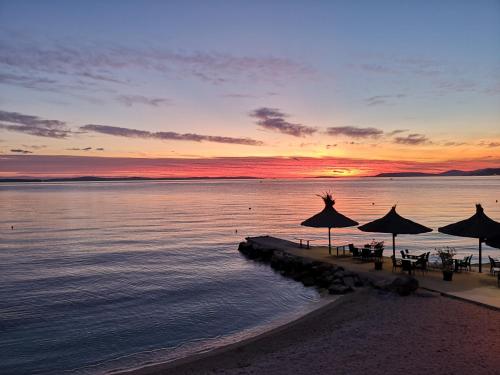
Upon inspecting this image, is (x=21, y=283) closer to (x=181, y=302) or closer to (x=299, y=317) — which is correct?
(x=181, y=302)

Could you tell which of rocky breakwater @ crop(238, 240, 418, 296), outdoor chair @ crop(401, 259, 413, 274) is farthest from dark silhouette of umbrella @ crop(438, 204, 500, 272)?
rocky breakwater @ crop(238, 240, 418, 296)

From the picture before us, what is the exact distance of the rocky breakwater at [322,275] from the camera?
52.4ft

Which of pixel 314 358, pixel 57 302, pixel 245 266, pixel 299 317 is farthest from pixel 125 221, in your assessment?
pixel 314 358

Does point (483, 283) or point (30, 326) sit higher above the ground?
point (483, 283)

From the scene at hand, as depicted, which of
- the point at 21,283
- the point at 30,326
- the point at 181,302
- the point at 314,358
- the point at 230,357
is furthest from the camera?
the point at 21,283

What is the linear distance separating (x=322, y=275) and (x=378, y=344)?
9833mm

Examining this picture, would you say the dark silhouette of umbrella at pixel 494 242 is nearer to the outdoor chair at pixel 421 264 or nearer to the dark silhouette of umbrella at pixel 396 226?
the outdoor chair at pixel 421 264

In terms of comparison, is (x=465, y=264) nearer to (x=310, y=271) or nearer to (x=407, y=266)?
(x=407, y=266)

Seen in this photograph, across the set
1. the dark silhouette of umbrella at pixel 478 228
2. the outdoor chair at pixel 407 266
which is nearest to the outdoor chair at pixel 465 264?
the dark silhouette of umbrella at pixel 478 228

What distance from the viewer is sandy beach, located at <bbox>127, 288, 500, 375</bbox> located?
9.78 m

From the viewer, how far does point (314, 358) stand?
1063 centimetres

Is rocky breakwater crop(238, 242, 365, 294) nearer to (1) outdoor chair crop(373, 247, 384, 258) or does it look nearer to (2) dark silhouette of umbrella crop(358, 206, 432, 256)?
(1) outdoor chair crop(373, 247, 384, 258)

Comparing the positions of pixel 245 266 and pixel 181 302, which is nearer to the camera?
pixel 181 302

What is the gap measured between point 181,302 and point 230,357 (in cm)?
746
